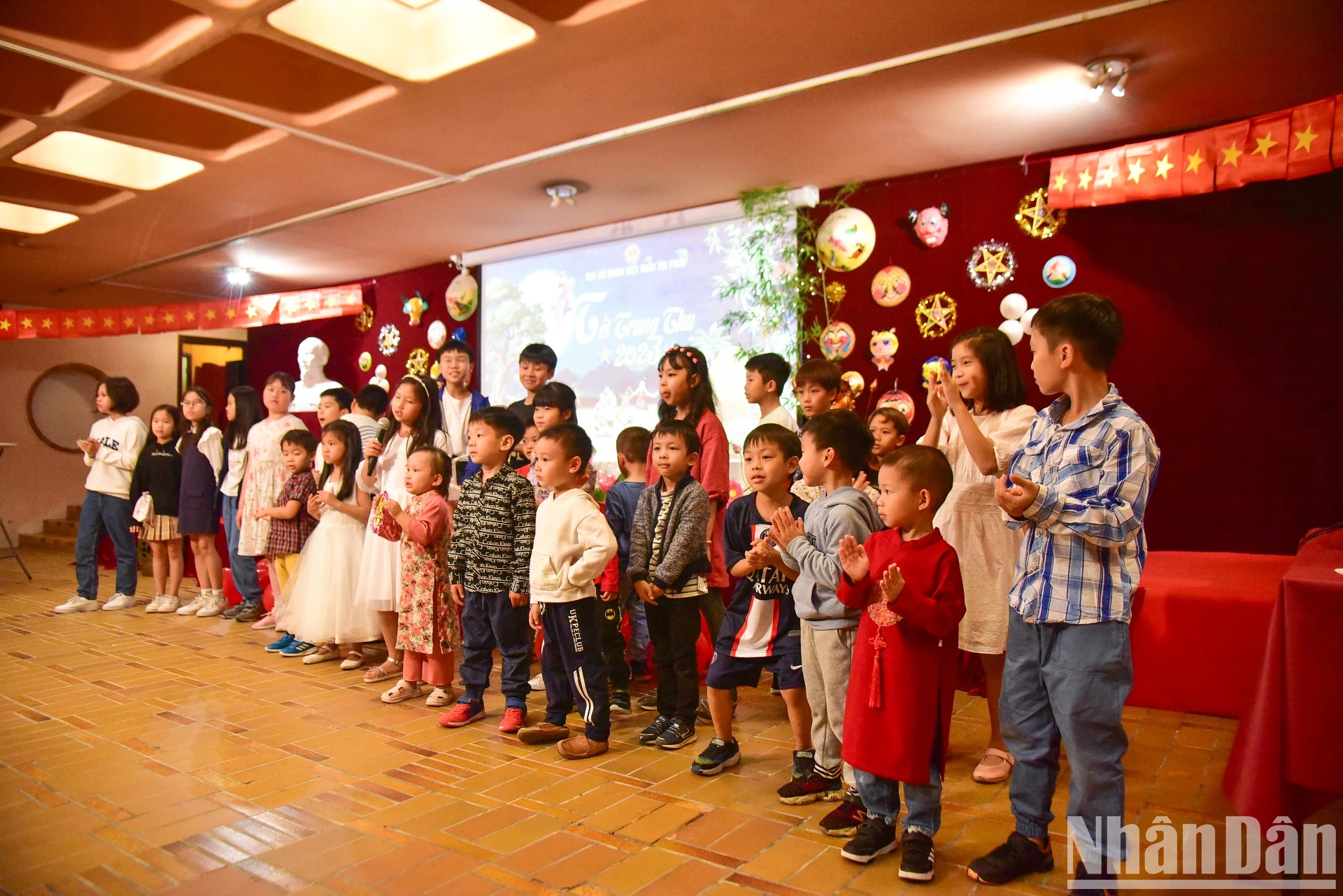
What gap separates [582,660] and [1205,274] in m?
4.05

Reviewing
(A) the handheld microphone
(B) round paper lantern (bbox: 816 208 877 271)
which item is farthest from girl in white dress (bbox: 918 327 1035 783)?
(B) round paper lantern (bbox: 816 208 877 271)

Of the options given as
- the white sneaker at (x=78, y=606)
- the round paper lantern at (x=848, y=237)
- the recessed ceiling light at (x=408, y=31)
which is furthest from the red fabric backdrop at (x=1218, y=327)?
the white sneaker at (x=78, y=606)

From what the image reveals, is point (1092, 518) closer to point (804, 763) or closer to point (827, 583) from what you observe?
point (827, 583)

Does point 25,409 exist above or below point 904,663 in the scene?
above

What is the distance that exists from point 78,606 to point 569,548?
479 centimetres

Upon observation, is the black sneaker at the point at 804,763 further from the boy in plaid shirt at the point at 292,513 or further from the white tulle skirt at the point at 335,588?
the boy in plaid shirt at the point at 292,513

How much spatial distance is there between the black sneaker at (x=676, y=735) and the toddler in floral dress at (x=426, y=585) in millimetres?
1086

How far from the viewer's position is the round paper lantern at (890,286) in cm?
566

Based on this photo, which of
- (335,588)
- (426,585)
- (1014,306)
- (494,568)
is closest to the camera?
(494,568)

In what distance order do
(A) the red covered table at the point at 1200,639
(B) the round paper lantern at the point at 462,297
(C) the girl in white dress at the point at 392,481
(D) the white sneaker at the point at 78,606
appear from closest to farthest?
(A) the red covered table at the point at 1200,639 → (C) the girl in white dress at the point at 392,481 → (D) the white sneaker at the point at 78,606 → (B) the round paper lantern at the point at 462,297

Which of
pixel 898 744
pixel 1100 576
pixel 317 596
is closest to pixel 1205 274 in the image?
pixel 1100 576

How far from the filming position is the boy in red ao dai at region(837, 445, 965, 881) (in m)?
2.04

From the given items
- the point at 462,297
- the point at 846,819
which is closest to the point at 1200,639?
the point at 846,819

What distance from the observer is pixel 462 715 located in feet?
10.9
